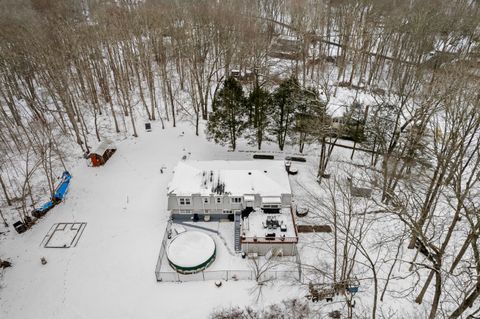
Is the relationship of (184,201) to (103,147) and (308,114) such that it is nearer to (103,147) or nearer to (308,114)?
(103,147)

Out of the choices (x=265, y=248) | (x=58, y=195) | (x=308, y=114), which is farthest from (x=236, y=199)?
(x=58, y=195)

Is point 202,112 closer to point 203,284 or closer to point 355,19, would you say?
point 203,284

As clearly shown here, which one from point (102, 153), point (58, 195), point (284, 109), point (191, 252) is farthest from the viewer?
point (102, 153)

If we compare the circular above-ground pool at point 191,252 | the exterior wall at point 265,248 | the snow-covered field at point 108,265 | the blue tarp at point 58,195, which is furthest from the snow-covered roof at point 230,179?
the blue tarp at point 58,195

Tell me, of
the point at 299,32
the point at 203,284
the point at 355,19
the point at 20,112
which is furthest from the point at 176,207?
the point at 355,19

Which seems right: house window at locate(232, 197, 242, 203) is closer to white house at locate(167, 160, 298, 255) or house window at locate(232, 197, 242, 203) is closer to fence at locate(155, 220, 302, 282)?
white house at locate(167, 160, 298, 255)

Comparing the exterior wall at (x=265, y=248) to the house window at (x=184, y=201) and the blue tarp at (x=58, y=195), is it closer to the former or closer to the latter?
the house window at (x=184, y=201)
